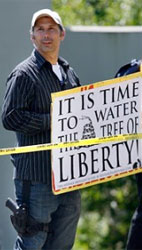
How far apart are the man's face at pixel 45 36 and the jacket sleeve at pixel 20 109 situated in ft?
0.92

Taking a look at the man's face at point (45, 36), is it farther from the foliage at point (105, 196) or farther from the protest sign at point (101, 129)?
the foliage at point (105, 196)

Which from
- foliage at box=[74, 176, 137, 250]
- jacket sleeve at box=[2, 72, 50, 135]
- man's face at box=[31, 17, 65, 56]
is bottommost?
foliage at box=[74, 176, 137, 250]

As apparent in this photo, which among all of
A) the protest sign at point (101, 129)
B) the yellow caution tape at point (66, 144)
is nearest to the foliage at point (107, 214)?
the protest sign at point (101, 129)

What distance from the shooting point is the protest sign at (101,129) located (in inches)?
236

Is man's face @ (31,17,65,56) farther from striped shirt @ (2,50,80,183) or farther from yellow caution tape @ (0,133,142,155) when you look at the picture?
yellow caution tape @ (0,133,142,155)

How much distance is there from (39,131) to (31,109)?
16 centimetres

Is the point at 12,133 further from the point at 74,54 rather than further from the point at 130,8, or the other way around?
the point at 130,8

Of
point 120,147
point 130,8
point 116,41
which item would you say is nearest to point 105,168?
point 120,147

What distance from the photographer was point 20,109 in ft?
19.1

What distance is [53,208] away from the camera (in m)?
5.98

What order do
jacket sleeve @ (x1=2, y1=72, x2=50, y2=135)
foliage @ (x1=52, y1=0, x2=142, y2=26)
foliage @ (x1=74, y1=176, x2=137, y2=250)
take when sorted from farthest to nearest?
foliage @ (x1=52, y1=0, x2=142, y2=26) → foliage @ (x1=74, y1=176, x2=137, y2=250) → jacket sleeve @ (x1=2, y1=72, x2=50, y2=135)

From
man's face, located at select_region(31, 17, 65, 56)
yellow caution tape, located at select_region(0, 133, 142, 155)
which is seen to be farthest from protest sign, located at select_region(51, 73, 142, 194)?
man's face, located at select_region(31, 17, 65, 56)

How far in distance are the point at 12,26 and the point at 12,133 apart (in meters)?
0.90

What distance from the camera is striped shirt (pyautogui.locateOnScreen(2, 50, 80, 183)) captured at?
5828 millimetres
